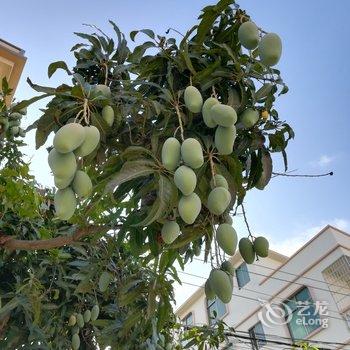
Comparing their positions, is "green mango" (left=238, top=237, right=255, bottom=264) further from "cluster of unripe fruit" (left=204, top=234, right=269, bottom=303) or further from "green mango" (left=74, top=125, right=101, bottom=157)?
"green mango" (left=74, top=125, right=101, bottom=157)

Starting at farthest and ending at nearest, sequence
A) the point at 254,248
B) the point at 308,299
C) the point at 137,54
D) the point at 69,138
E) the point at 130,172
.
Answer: the point at 308,299, the point at 137,54, the point at 254,248, the point at 130,172, the point at 69,138

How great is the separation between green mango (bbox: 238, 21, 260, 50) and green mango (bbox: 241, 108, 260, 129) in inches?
7.4

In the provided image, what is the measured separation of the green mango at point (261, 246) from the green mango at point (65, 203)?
57cm

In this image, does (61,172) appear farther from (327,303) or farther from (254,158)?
(327,303)

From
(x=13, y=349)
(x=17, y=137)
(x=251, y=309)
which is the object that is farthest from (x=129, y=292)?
(x=251, y=309)

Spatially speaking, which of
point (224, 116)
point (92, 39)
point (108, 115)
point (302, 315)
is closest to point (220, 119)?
point (224, 116)

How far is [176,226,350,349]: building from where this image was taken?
29.1ft

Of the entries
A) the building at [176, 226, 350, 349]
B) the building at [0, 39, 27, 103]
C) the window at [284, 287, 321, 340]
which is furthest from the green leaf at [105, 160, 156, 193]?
the window at [284, 287, 321, 340]

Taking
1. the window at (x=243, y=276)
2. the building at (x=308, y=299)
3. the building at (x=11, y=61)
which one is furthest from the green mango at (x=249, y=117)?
the window at (x=243, y=276)

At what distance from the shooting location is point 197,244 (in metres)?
1.55

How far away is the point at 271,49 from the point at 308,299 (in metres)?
9.44

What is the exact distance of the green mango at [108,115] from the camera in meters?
1.14

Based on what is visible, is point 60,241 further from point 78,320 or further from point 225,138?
point 78,320

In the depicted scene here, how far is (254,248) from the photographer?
3.99 ft
